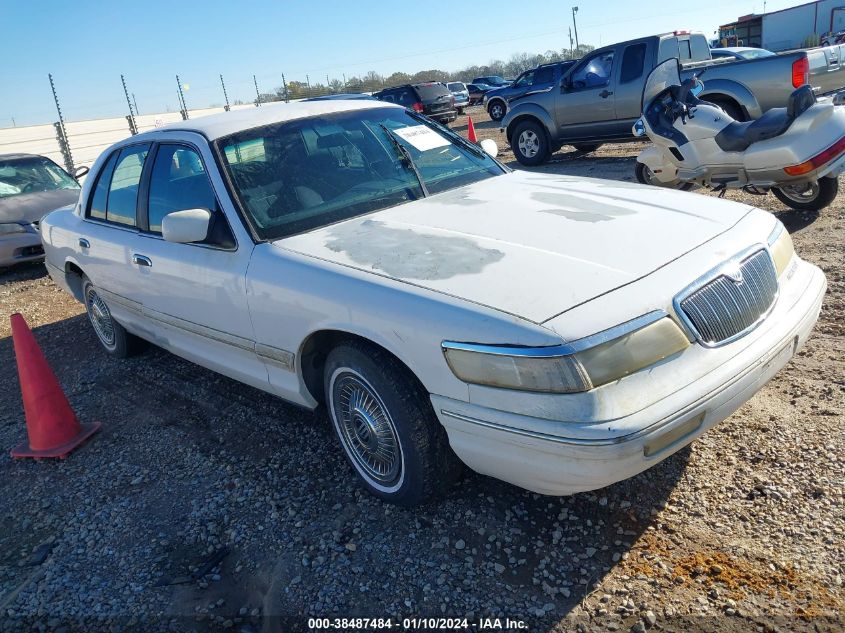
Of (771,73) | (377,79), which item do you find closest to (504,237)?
(771,73)

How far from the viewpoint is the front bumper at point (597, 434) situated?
2.13 meters

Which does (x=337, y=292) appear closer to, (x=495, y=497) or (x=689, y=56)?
(x=495, y=497)

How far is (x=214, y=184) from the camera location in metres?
3.37

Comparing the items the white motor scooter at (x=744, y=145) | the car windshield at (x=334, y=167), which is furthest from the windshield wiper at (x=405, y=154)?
the white motor scooter at (x=744, y=145)

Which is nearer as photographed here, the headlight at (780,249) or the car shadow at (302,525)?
the car shadow at (302,525)

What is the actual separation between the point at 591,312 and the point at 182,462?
98.4 inches

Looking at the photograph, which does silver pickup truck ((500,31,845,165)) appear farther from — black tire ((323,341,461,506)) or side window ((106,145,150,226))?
black tire ((323,341,461,506))

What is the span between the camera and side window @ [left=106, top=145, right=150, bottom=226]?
13.7ft

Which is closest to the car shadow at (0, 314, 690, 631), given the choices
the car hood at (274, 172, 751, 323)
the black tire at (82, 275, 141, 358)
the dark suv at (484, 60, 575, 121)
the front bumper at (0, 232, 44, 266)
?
the car hood at (274, 172, 751, 323)

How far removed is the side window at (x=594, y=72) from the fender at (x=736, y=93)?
6.42 feet

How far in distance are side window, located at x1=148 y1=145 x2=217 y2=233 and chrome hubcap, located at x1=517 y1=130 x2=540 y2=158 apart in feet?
29.5

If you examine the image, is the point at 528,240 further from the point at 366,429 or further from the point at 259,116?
the point at 259,116

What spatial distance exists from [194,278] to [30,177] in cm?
791

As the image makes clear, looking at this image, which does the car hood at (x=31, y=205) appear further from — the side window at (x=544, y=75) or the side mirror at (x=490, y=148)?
the side window at (x=544, y=75)
